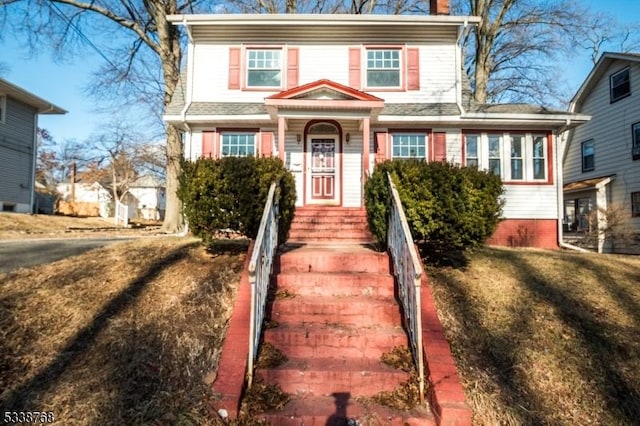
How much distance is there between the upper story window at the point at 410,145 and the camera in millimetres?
10742

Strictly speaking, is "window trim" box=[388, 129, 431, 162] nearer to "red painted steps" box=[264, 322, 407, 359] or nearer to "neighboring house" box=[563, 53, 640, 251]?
"neighboring house" box=[563, 53, 640, 251]

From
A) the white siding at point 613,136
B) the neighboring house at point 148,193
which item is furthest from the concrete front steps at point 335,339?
the neighboring house at point 148,193

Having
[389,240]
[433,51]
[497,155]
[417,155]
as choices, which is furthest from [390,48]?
[389,240]

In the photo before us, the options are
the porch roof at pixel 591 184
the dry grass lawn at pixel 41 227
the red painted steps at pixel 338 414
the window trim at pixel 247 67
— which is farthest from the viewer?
the porch roof at pixel 591 184

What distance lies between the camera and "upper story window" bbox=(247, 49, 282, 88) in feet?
35.5

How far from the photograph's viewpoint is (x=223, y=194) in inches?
210

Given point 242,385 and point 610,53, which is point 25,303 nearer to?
point 242,385

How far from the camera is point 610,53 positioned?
15500mm

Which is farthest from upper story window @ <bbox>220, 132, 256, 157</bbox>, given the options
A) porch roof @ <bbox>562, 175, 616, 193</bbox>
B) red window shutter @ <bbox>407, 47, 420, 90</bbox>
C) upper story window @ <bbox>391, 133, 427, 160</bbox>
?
porch roof @ <bbox>562, 175, 616, 193</bbox>

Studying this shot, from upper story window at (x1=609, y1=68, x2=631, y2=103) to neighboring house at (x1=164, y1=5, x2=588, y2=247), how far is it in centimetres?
725

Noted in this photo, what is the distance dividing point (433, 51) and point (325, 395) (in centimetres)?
1053

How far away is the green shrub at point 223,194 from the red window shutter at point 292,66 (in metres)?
6.04

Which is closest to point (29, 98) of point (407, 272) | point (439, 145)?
point (439, 145)

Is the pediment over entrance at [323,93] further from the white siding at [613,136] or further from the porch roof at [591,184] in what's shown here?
the white siding at [613,136]
